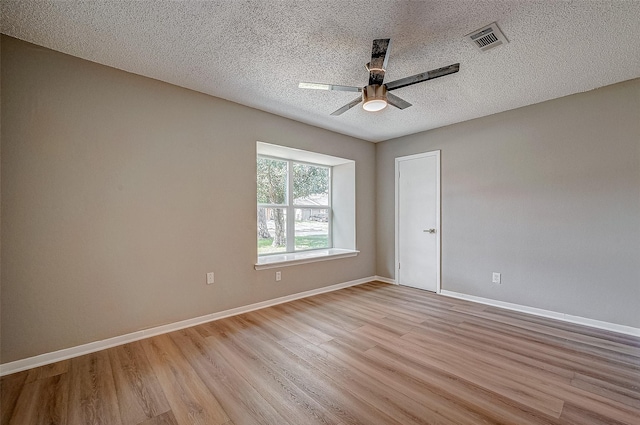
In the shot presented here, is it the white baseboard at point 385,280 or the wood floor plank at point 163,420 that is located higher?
the wood floor plank at point 163,420

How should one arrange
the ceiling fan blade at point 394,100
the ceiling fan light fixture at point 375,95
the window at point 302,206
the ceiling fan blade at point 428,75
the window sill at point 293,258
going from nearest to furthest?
the ceiling fan blade at point 428,75
the ceiling fan light fixture at point 375,95
the ceiling fan blade at point 394,100
the window sill at point 293,258
the window at point 302,206

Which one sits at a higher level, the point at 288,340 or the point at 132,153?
the point at 132,153

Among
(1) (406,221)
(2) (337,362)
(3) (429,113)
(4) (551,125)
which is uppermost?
(3) (429,113)

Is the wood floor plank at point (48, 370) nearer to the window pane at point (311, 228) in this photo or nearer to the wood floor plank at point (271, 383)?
the wood floor plank at point (271, 383)

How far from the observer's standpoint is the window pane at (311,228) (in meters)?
4.57

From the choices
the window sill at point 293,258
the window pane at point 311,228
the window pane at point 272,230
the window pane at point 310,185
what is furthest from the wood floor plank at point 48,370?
the window pane at point 310,185

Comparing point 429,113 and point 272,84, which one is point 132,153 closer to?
point 272,84

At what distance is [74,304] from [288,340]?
6.16 feet

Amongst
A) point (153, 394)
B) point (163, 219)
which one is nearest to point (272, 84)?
point (163, 219)

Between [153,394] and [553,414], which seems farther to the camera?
[153,394]

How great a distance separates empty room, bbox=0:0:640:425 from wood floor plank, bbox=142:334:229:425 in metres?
0.02

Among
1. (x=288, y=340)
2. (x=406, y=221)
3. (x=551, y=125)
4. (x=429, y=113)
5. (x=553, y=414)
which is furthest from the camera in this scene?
(x=406, y=221)

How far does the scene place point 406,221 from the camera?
15.2 feet

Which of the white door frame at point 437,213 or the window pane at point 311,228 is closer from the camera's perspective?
the white door frame at point 437,213
